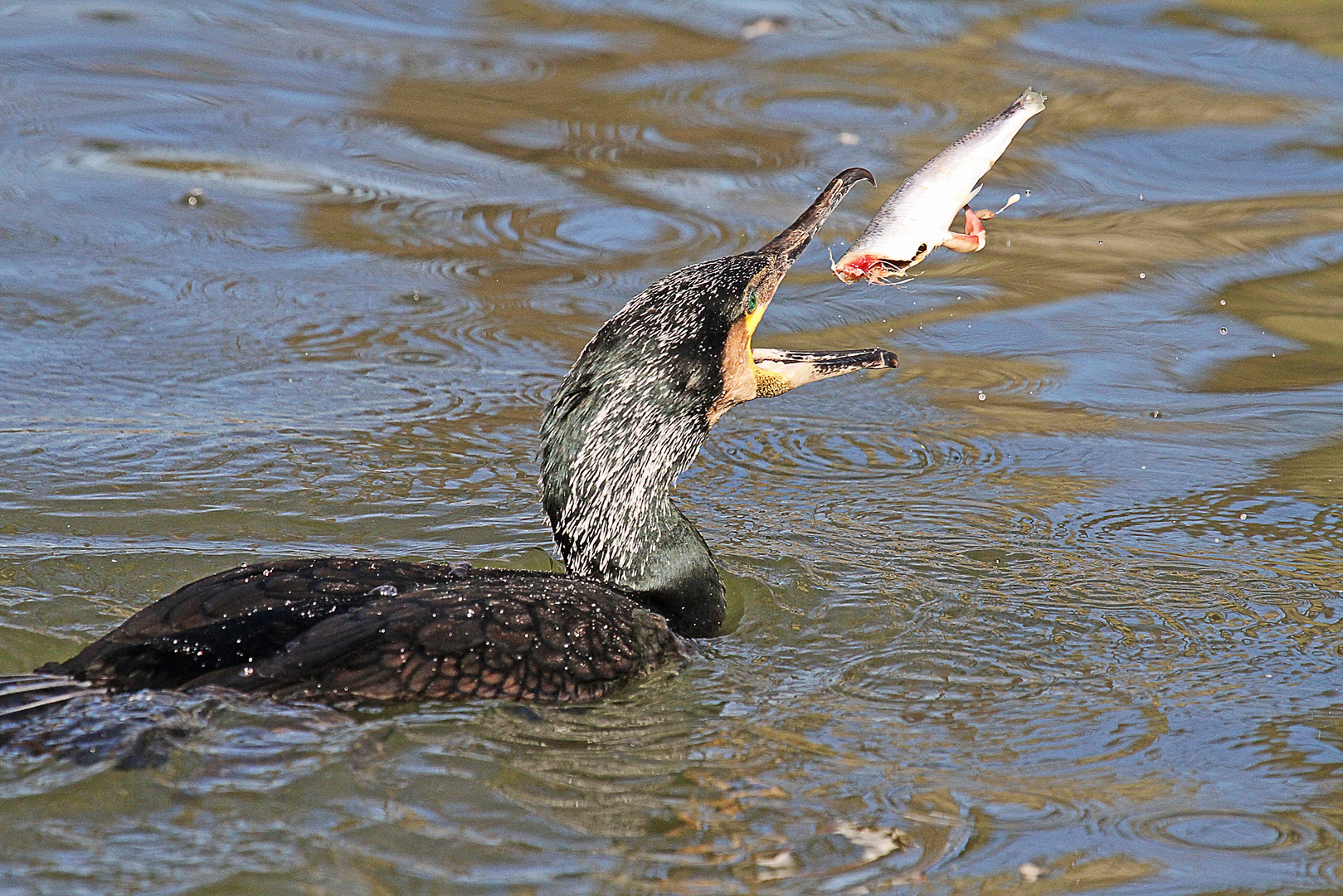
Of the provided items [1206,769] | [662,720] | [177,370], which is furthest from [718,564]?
[177,370]

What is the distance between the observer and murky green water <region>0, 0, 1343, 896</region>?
378cm

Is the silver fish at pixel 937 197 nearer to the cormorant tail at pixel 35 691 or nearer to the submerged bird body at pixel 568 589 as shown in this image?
the submerged bird body at pixel 568 589

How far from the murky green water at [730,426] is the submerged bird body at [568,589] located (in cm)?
12

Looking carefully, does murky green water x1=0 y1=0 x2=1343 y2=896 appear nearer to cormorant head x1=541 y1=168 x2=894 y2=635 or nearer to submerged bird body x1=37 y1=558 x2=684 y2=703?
submerged bird body x1=37 y1=558 x2=684 y2=703

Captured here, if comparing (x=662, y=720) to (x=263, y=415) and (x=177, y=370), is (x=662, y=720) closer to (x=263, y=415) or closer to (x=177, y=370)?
(x=263, y=415)

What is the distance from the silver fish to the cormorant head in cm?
16

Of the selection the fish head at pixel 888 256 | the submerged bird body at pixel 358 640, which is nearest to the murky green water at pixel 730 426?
the submerged bird body at pixel 358 640

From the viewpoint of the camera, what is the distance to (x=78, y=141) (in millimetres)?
9211

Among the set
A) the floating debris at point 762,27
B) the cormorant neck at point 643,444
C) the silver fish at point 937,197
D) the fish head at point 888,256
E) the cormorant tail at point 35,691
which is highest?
the floating debris at point 762,27

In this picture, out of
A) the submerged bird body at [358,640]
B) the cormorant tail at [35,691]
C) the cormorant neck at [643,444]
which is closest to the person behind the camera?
the cormorant tail at [35,691]

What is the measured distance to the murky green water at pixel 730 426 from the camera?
3.78 m

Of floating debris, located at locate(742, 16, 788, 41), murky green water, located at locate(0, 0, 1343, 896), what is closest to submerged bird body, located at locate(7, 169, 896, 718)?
murky green water, located at locate(0, 0, 1343, 896)

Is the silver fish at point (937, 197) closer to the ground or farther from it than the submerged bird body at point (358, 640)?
farther from it

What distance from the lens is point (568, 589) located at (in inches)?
180
